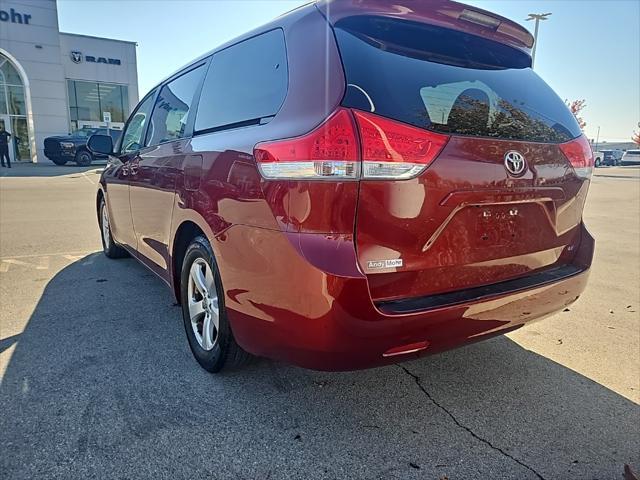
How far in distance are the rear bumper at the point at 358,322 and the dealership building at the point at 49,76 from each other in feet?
98.6

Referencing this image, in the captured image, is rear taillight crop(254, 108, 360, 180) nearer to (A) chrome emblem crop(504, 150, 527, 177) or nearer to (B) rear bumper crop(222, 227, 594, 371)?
(B) rear bumper crop(222, 227, 594, 371)

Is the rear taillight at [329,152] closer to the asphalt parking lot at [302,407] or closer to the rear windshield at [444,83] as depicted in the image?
the rear windshield at [444,83]

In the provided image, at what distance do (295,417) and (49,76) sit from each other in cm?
3066

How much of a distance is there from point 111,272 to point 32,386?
2.50m

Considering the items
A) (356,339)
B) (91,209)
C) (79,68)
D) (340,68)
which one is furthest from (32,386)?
(79,68)

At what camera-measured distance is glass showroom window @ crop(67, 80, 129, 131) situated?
2928 centimetres

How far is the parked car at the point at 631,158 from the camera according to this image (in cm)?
4891

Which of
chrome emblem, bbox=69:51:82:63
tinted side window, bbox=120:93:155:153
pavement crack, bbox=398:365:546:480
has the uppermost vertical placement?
chrome emblem, bbox=69:51:82:63

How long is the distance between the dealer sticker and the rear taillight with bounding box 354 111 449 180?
334 mm

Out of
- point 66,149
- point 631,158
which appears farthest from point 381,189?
point 631,158

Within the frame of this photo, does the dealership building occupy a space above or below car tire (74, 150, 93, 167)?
above

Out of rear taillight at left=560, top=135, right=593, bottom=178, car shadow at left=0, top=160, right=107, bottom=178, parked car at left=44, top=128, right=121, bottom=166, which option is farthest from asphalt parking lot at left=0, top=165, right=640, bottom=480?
parked car at left=44, top=128, right=121, bottom=166

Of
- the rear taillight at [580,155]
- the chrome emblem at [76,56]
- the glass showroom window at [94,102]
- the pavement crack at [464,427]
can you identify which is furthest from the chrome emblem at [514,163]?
the chrome emblem at [76,56]

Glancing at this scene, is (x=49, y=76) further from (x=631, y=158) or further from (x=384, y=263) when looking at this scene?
(x=631, y=158)
